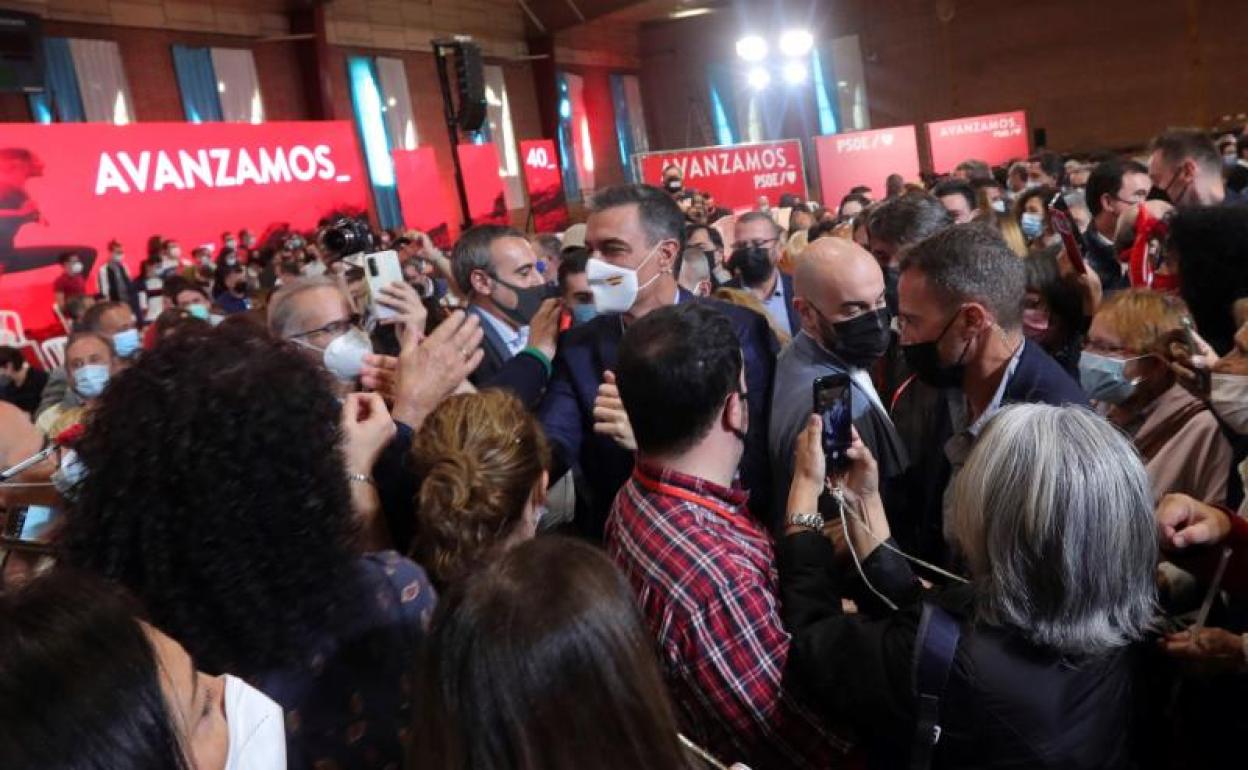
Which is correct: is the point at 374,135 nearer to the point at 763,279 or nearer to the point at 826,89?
the point at 826,89

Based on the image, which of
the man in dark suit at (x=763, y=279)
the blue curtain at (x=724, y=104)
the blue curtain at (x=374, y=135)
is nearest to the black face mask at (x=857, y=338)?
the man in dark suit at (x=763, y=279)

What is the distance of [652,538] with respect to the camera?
157 centimetres

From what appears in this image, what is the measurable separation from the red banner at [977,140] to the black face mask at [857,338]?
1036 cm

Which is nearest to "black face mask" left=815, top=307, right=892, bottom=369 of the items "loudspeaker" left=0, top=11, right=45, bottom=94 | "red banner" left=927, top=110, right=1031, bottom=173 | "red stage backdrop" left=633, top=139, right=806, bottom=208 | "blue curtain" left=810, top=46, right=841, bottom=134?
"red stage backdrop" left=633, top=139, right=806, bottom=208

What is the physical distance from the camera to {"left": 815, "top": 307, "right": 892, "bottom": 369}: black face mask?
236cm

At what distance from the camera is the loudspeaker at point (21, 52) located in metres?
10.1

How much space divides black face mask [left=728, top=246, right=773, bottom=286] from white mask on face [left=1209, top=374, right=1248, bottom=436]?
3.01 metres

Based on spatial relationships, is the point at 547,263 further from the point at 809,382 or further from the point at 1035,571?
the point at 1035,571

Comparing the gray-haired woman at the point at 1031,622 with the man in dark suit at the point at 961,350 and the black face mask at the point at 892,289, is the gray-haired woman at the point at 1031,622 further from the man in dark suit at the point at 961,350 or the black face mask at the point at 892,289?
the black face mask at the point at 892,289

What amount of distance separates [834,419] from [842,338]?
0.67 m

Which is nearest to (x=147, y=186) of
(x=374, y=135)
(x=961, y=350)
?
(x=374, y=135)

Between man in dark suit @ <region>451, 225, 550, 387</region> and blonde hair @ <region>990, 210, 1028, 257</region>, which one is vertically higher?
man in dark suit @ <region>451, 225, 550, 387</region>

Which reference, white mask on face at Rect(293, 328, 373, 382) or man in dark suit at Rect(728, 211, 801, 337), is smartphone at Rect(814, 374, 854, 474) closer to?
white mask on face at Rect(293, 328, 373, 382)

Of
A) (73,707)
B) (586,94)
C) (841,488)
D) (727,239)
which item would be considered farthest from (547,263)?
(586,94)
